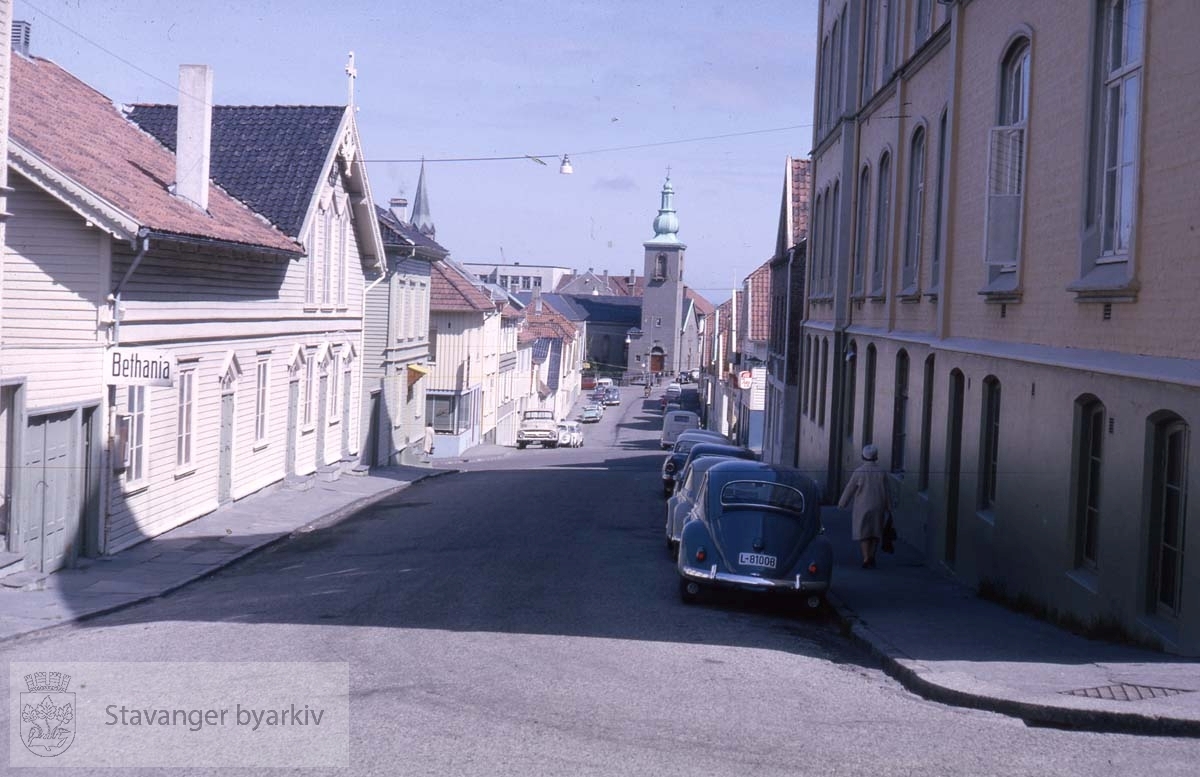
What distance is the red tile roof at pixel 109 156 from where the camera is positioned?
15375 millimetres

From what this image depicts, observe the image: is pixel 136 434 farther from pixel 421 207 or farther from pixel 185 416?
pixel 421 207

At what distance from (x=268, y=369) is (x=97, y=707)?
1603cm

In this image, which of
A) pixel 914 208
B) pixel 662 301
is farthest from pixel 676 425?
pixel 662 301

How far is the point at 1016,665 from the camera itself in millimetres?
9688

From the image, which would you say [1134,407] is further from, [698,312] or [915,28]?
[698,312]

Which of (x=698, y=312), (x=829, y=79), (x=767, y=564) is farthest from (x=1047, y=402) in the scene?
(x=698, y=312)

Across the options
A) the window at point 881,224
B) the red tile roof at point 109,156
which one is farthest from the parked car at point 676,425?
the red tile roof at point 109,156

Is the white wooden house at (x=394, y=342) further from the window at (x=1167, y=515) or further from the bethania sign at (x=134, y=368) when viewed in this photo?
the window at (x=1167, y=515)

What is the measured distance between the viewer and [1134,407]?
10.3 metres

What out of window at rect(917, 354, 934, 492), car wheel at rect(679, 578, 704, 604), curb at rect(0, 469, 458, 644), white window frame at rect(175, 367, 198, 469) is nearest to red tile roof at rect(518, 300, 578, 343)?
curb at rect(0, 469, 458, 644)

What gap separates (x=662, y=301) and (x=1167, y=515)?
114 m

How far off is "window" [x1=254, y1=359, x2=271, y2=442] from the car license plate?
12546 millimetres

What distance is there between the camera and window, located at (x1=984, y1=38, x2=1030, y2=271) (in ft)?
46.0

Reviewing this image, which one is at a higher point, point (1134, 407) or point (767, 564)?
point (1134, 407)
